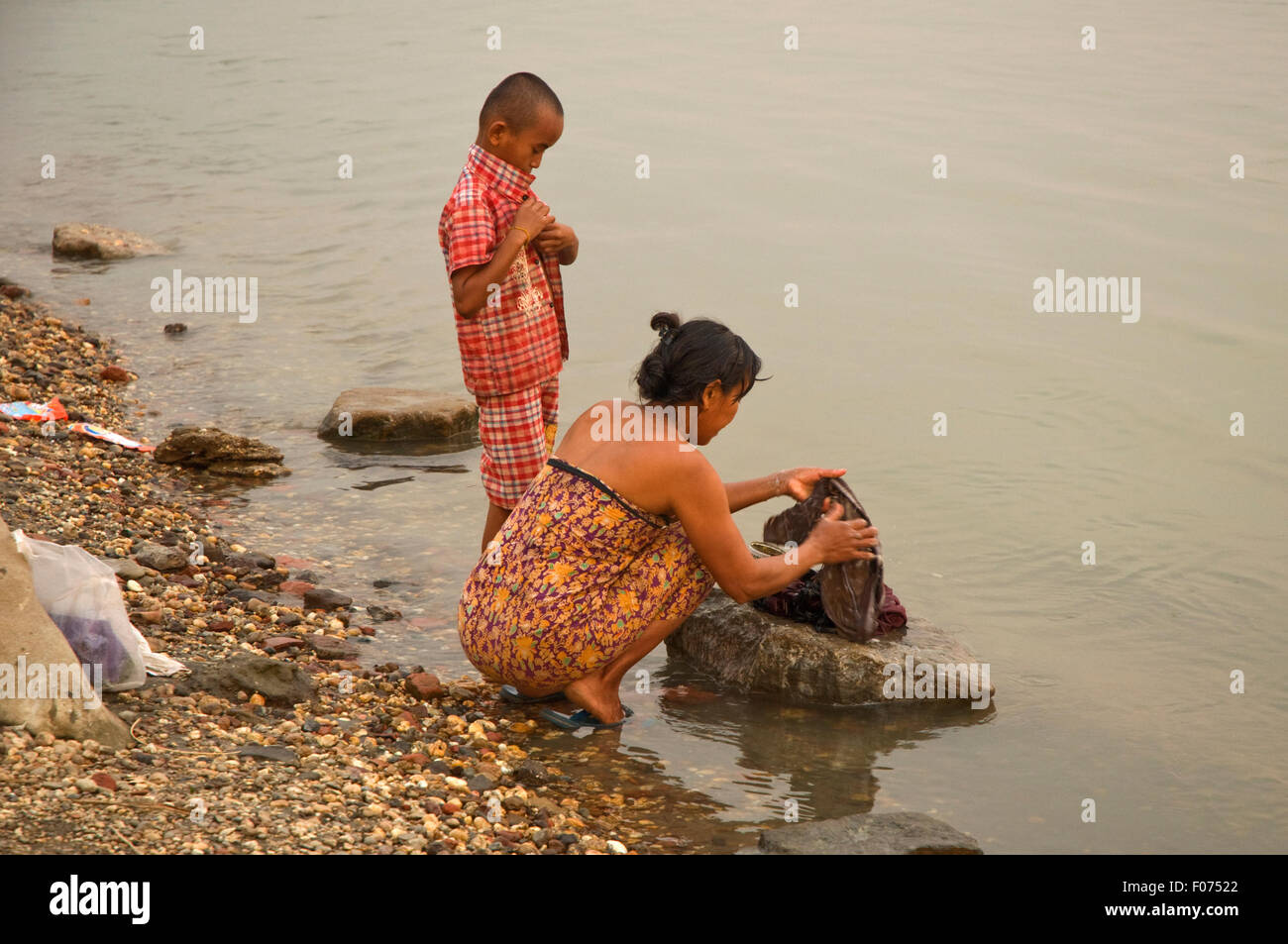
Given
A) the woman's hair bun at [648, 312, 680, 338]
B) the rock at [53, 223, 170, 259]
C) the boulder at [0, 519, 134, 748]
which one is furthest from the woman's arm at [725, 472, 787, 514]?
the rock at [53, 223, 170, 259]

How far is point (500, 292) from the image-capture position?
4.60 m

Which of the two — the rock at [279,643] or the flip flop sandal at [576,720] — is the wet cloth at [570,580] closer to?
the flip flop sandal at [576,720]

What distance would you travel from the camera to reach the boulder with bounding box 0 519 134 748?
3215mm

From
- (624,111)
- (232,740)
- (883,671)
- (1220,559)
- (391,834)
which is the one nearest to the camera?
(391,834)

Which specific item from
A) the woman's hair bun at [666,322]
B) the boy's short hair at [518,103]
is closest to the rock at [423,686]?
the woman's hair bun at [666,322]

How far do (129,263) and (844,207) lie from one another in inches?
243

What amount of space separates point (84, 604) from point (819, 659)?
90.3 inches

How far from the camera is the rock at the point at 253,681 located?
395 cm

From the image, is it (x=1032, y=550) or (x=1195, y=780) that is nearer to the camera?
(x=1195, y=780)

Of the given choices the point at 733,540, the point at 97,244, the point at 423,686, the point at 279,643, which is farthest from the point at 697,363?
the point at 97,244

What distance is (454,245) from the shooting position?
4480 millimetres

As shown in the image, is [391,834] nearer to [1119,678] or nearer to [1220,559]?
[1119,678]

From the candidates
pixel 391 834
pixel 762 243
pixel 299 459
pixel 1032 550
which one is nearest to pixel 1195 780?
pixel 1032 550

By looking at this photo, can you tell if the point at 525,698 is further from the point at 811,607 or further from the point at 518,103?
the point at 518,103
